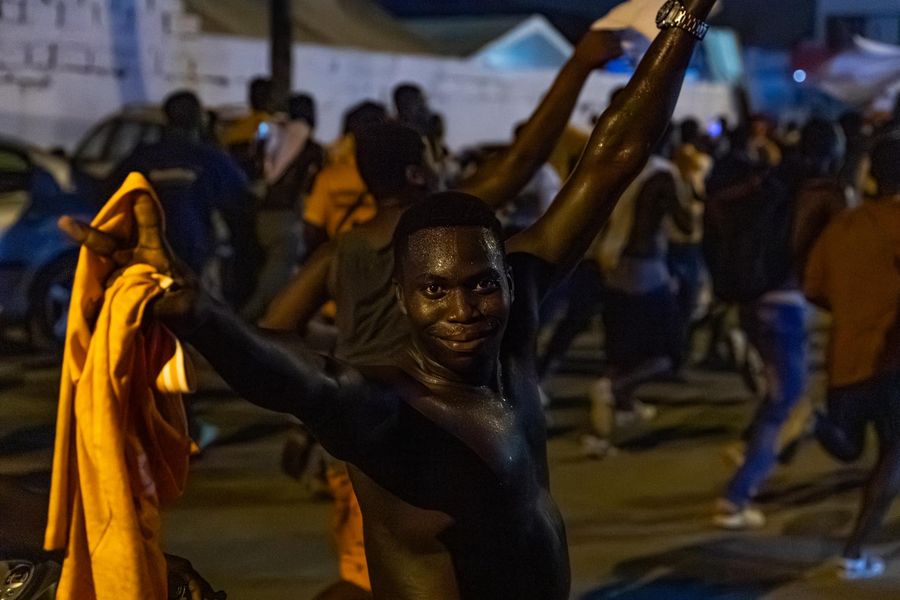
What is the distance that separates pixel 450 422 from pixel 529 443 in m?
0.21

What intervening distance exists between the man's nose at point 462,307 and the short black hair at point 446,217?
0.14 m

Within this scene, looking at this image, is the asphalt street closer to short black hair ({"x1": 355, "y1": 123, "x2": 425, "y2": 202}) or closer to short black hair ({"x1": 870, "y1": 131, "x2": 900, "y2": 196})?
short black hair ({"x1": 355, "y1": 123, "x2": 425, "y2": 202})

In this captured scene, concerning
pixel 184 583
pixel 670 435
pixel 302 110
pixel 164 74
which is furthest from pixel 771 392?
pixel 164 74

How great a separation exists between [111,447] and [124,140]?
444 inches

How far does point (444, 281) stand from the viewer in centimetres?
264

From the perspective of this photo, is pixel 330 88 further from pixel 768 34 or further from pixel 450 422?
pixel 450 422

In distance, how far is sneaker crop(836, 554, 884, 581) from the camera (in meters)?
6.01

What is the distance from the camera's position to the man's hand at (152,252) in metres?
2.12

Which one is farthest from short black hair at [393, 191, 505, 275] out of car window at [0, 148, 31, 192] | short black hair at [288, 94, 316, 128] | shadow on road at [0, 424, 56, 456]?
car window at [0, 148, 31, 192]

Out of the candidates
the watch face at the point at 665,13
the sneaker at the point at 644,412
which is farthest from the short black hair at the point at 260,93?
the watch face at the point at 665,13

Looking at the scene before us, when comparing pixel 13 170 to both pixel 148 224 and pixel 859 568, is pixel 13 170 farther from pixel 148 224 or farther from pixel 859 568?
pixel 148 224

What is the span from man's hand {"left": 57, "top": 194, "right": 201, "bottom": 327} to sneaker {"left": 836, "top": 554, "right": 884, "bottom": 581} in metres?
4.45

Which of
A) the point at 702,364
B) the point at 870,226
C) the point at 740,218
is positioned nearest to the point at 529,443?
the point at 870,226

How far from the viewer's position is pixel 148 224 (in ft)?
7.27
